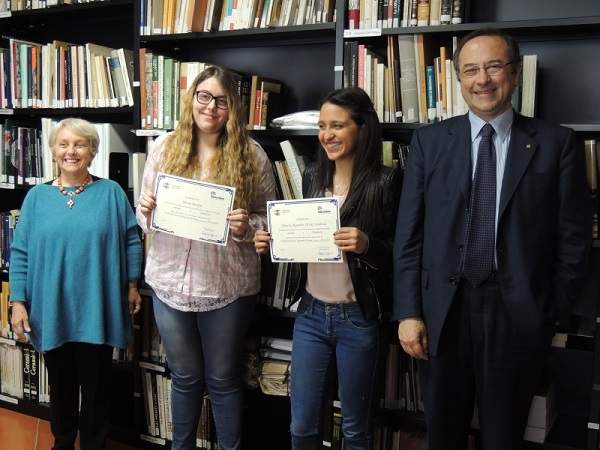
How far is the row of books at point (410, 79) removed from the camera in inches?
86.0

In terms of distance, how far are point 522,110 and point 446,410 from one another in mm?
1061

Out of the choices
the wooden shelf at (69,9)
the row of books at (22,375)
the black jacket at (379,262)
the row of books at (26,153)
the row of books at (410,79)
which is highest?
the wooden shelf at (69,9)

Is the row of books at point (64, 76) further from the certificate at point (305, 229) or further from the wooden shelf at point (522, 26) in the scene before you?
the wooden shelf at point (522, 26)

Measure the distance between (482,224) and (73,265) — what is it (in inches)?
60.3

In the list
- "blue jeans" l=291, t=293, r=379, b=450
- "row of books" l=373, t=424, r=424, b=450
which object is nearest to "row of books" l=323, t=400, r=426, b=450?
"row of books" l=373, t=424, r=424, b=450

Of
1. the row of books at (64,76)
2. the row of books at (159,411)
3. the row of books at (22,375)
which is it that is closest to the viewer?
the row of books at (159,411)

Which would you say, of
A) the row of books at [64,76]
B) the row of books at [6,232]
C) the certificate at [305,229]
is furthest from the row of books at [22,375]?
the certificate at [305,229]

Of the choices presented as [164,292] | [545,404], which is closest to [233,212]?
[164,292]

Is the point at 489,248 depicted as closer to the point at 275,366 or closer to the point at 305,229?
the point at 305,229

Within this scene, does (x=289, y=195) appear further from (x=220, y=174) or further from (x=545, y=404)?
(x=545, y=404)

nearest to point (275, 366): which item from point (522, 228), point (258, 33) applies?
point (522, 228)

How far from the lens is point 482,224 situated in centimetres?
175

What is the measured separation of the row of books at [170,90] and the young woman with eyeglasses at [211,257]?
398 mm

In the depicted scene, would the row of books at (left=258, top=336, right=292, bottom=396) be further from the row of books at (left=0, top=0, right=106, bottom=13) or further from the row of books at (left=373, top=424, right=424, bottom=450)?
the row of books at (left=0, top=0, right=106, bottom=13)
